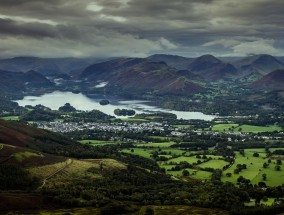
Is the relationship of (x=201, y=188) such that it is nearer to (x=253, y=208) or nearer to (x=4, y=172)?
(x=253, y=208)

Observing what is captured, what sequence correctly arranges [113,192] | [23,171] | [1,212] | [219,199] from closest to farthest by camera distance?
[1,212], [219,199], [113,192], [23,171]

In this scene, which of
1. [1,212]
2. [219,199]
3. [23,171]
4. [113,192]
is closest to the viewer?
[1,212]

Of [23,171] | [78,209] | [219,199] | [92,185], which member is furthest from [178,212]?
[23,171]

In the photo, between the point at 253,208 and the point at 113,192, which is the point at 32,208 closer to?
the point at 113,192

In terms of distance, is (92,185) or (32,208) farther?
(92,185)

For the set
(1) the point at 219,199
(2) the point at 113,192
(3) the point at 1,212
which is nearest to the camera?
(3) the point at 1,212

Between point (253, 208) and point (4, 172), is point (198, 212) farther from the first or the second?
point (4, 172)

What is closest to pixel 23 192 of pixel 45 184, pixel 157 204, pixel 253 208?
pixel 45 184

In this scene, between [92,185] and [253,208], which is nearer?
[253,208]
